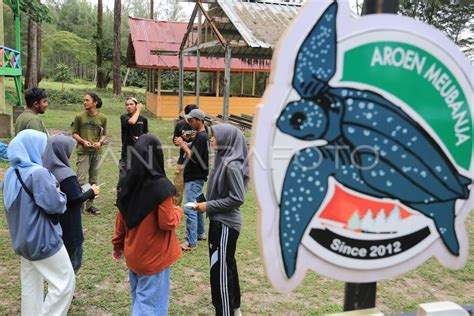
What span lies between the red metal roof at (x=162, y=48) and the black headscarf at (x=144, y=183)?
13.5 metres

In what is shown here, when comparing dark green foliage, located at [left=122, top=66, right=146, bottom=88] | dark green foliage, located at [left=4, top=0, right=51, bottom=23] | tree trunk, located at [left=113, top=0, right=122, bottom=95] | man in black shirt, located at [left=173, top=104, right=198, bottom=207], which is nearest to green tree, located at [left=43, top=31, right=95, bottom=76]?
dark green foliage, located at [left=122, top=66, right=146, bottom=88]

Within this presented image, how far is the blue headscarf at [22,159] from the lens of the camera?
263 cm

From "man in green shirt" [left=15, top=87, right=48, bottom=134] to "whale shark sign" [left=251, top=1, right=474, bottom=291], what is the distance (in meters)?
3.46

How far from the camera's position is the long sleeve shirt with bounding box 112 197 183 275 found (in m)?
2.56

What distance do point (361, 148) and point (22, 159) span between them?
2.00 metres

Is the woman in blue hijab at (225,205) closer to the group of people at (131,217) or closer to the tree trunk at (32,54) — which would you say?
the group of people at (131,217)

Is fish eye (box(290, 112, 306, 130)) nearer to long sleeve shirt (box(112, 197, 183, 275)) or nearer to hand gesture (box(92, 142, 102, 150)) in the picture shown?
long sleeve shirt (box(112, 197, 183, 275))

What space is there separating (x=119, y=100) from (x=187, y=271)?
20.4 meters

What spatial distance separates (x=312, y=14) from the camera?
163 centimetres

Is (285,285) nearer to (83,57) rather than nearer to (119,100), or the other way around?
(119,100)

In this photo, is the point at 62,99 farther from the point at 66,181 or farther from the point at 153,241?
the point at 153,241

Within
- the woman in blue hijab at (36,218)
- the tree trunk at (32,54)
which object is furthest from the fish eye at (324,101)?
the tree trunk at (32,54)

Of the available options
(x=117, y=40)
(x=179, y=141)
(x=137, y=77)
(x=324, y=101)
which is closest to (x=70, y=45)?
(x=137, y=77)

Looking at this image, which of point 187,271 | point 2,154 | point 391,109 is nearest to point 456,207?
point 391,109
